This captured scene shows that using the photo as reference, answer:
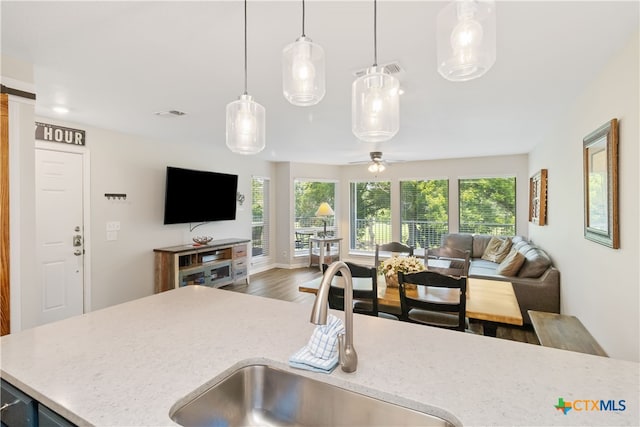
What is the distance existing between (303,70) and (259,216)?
235 inches

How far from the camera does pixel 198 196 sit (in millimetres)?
5246

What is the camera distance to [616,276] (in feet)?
6.88

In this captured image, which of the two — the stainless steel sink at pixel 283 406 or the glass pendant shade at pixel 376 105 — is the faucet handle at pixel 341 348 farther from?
the glass pendant shade at pixel 376 105

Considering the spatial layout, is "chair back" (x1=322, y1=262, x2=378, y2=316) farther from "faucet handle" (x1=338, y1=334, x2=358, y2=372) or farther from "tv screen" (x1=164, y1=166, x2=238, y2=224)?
"tv screen" (x1=164, y1=166, x2=238, y2=224)

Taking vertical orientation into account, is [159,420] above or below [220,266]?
above

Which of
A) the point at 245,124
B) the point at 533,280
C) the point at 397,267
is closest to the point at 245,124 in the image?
the point at 245,124

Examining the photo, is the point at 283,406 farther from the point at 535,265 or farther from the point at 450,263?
the point at 535,265

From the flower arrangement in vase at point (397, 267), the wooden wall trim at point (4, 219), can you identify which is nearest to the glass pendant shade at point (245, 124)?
the flower arrangement in vase at point (397, 267)

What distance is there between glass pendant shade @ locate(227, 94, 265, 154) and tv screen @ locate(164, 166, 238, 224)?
12.0ft

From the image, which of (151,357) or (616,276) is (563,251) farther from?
(151,357)

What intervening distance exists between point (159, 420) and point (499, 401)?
887 mm

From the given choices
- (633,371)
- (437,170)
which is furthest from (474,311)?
(437,170)

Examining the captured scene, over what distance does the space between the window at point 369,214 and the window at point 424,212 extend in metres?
0.38

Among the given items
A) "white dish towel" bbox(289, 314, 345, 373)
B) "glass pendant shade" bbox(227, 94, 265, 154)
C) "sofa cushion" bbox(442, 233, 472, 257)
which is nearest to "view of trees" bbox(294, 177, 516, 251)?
"sofa cushion" bbox(442, 233, 472, 257)
